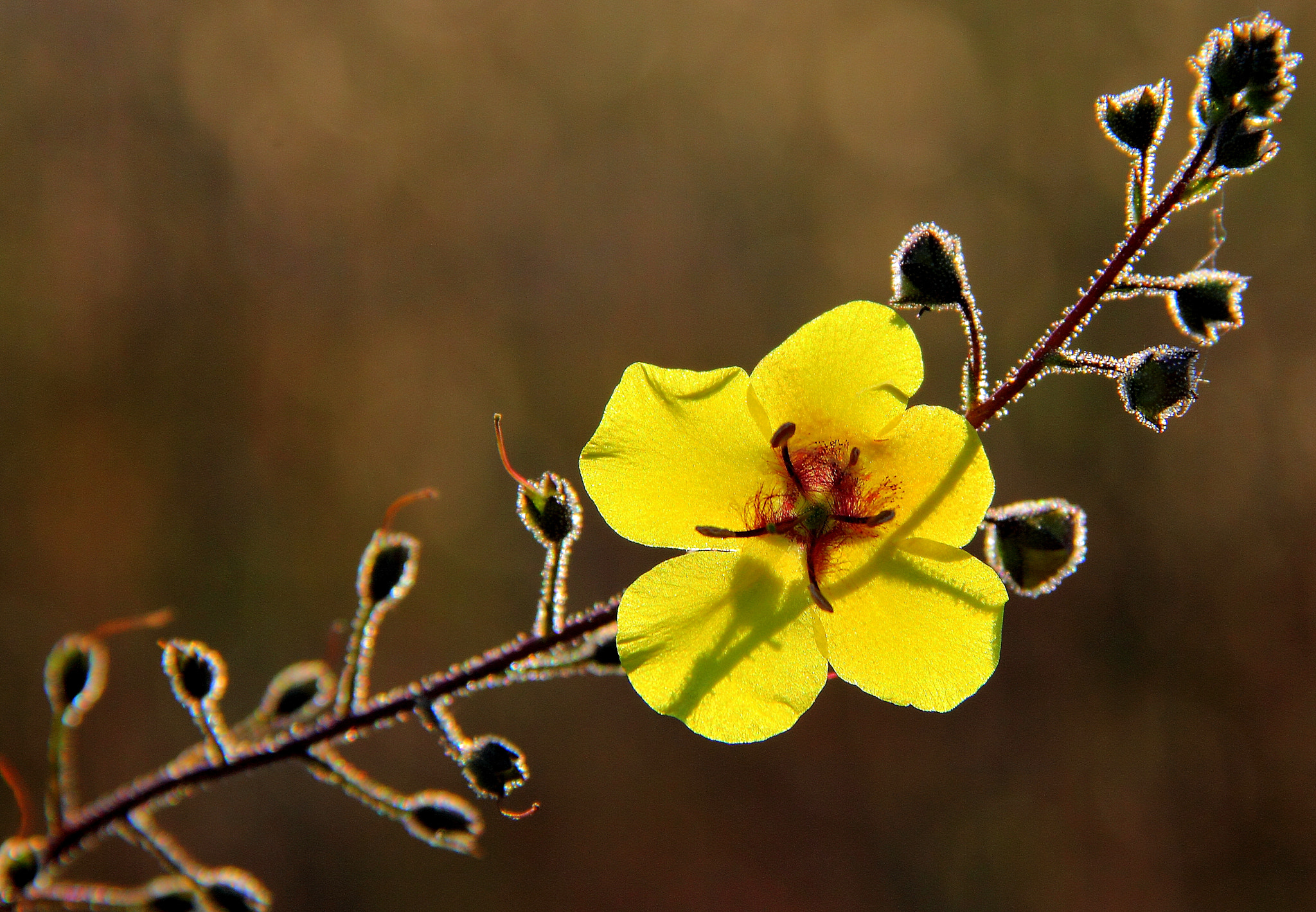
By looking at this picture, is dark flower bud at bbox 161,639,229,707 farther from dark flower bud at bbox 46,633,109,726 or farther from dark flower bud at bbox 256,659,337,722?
dark flower bud at bbox 46,633,109,726

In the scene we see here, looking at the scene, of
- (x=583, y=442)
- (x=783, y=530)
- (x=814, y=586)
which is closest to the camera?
(x=814, y=586)

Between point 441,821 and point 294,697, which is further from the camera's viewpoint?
point 294,697

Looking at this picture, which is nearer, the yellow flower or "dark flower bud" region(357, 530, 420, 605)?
the yellow flower

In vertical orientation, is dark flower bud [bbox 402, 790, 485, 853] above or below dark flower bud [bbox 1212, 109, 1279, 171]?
below

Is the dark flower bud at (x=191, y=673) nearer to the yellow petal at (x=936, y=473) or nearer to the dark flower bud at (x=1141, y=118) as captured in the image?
the yellow petal at (x=936, y=473)

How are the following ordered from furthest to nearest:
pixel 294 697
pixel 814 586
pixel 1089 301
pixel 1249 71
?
pixel 294 697 < pixel 814 586 < pixel 1089 301 < pixel 1249 71

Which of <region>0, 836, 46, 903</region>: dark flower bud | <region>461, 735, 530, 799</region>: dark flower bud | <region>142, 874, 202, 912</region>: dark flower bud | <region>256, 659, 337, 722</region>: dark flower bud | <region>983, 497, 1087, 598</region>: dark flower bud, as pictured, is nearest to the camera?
<region>983, 497, 1087, 598</region>: dark flower bud

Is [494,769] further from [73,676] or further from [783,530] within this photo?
[73,676]

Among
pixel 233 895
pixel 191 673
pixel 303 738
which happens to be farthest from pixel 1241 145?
pixel 233 895

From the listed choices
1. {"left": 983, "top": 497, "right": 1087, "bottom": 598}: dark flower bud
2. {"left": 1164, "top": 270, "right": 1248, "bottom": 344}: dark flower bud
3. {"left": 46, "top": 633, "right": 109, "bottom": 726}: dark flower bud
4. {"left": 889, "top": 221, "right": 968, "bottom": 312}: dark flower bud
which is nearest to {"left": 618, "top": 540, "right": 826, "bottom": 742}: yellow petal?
{"left": 983, "top": 497, "right": 1087, "bottom": 598}: dark flower bud
